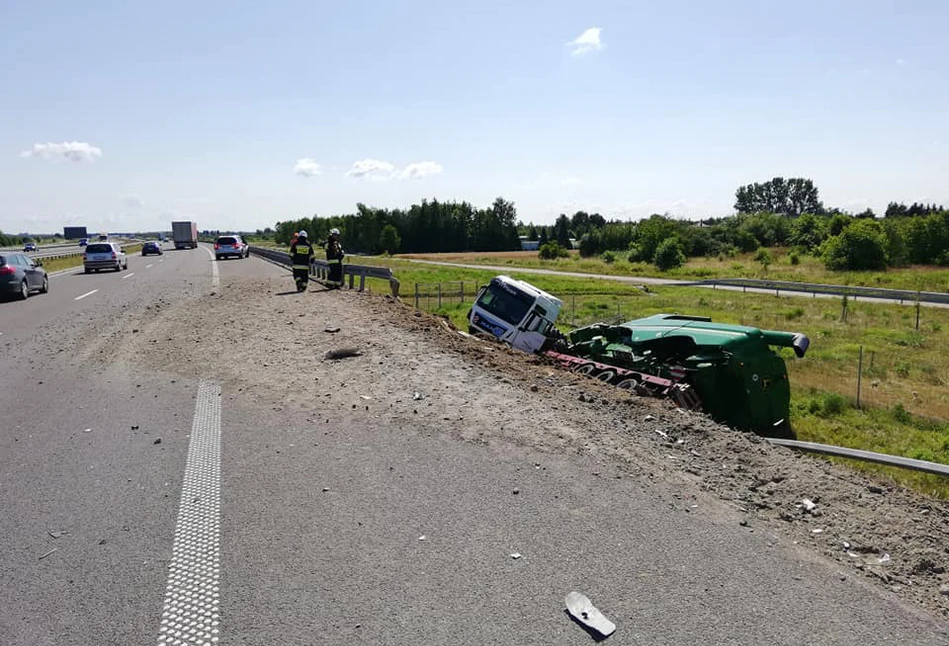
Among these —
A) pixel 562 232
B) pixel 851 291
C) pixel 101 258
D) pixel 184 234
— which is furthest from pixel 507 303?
pixel 562 232

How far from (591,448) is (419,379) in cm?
294

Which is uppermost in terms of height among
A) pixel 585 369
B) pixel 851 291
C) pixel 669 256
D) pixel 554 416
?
pixel 669 256

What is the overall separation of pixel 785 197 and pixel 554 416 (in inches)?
7437

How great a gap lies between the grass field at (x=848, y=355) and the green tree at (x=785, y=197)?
14003 centimetres

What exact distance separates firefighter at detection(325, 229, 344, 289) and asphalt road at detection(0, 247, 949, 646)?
12574mm

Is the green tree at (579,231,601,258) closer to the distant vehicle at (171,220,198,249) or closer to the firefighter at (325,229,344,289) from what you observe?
the distant vehicle at (171,220,198,249)

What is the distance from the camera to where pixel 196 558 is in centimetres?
375

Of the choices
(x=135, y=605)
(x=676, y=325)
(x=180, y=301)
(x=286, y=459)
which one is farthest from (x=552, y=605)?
(x=180, y=301)

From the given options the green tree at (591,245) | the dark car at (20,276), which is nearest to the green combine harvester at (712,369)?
the dark car at (20,276)

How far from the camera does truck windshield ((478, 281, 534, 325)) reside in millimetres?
13469

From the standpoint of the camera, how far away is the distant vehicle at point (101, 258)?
32.1m

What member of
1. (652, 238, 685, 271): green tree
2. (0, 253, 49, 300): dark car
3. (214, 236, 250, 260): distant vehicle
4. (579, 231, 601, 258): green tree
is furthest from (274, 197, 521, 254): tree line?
(0, 253, 49, 300): dark car

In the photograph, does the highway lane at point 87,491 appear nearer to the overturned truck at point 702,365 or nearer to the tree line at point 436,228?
the overturned truck at point 702,365

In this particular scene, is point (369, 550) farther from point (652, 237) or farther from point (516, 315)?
point (652, 237)
